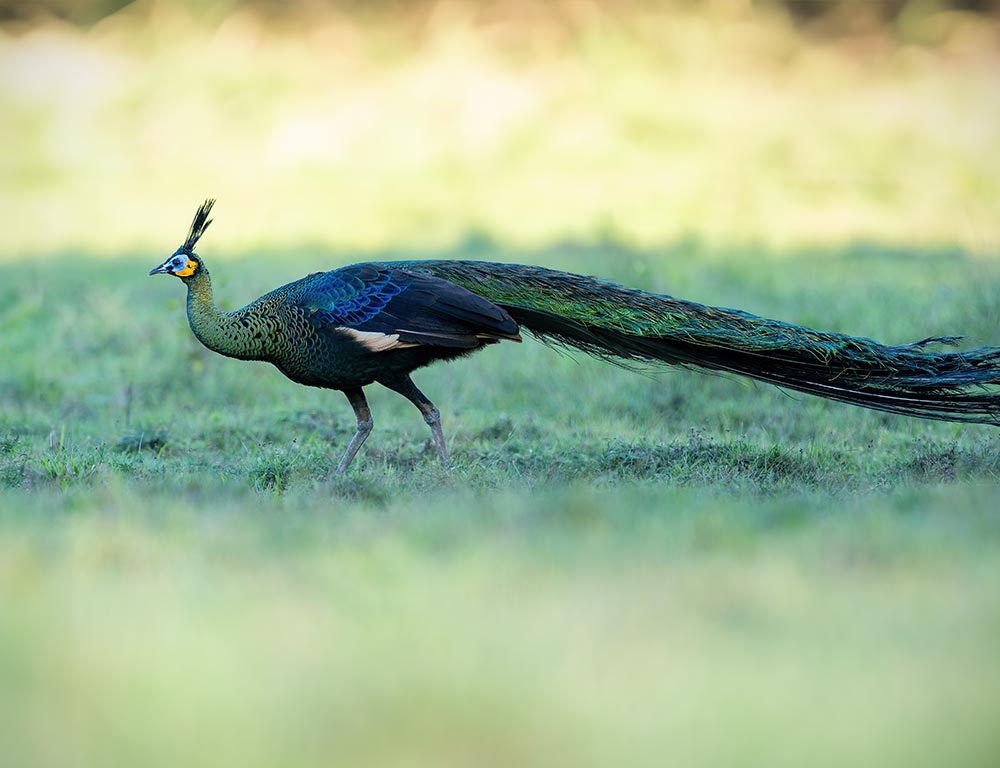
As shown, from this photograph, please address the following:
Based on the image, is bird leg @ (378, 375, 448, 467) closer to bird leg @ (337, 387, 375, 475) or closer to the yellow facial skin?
bird leg @ (337, 387, 375, 475)

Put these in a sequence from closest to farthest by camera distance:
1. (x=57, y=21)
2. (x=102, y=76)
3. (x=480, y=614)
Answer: (x=480, y=614) → (x=102, y=76) → (x=57, y=21)

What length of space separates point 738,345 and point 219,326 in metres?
2.59

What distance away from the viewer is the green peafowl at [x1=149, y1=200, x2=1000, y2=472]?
589 cm

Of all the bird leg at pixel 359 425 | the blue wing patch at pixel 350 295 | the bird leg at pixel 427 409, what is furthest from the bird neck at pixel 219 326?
the bird leg at pixel 427 409

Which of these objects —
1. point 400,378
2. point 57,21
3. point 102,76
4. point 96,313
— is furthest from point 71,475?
point 57,21

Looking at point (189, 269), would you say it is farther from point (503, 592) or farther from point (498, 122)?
point (498, 122)

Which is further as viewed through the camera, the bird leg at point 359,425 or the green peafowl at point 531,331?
the bird leg at point 359,425

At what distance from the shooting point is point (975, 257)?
11617 mm

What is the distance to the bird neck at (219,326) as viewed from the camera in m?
6.15

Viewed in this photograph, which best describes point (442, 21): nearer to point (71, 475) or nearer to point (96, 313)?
point (96, 313)

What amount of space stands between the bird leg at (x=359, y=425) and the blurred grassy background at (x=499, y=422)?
7.6 inches

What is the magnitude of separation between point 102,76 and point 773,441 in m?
15.2

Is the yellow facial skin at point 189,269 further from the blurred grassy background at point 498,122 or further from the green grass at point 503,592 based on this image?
the blurred grassy background at point 498,122

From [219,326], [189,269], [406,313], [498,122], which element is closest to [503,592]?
[406,313]
